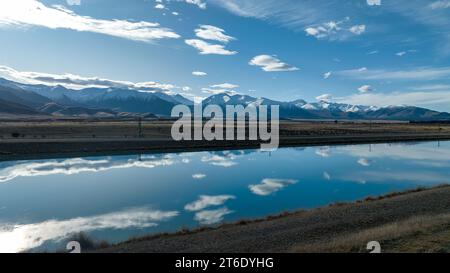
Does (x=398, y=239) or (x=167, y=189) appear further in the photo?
(x=167, y=189)

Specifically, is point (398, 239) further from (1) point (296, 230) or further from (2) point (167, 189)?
(2) point (167, 189)

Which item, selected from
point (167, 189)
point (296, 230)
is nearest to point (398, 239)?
point (296, 230)

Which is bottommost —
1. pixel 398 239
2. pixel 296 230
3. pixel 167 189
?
pixel 167 189

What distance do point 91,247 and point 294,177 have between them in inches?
831

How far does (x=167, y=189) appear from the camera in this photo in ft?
85.0

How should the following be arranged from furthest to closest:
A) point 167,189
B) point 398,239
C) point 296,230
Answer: point 167,189, point 296,230, point 398,239

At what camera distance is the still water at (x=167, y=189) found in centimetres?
1694

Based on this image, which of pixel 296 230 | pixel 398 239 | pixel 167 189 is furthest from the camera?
pixel 167 189

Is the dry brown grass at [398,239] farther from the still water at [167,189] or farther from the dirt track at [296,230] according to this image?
the still water at [167,189]

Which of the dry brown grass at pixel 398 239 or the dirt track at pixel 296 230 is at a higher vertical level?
the dry brown grass at pixel 398 239

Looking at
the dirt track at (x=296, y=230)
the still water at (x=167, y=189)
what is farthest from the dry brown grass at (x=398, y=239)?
the still water at (x=167, y=189)

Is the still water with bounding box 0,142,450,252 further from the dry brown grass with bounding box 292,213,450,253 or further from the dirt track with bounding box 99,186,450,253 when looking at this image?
the dry brown grass with bounding box 292,213,450,253
